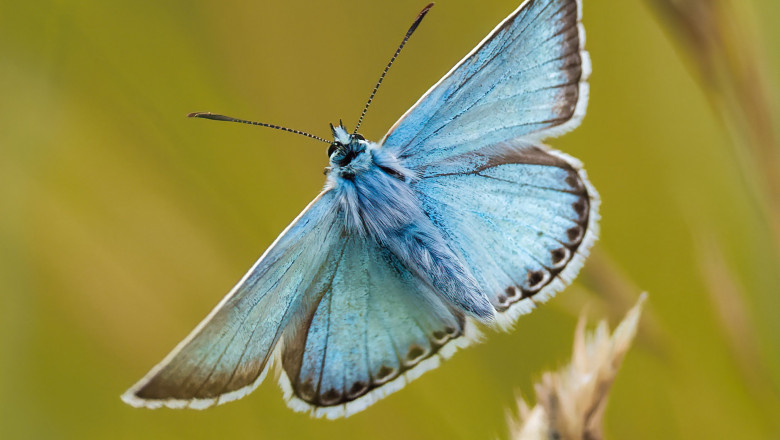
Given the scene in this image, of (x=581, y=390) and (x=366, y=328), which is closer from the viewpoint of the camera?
(x=581, y=390)

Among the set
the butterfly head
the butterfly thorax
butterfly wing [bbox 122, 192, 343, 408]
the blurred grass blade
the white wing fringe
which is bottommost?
the white wing fringe

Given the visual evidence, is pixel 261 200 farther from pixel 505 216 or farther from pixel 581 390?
pixel 581 390

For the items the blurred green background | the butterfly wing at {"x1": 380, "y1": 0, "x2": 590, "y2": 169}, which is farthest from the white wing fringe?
the butterfly wing at {"x1": 380, "y1": 0, "x2": 590, "y2": 169}

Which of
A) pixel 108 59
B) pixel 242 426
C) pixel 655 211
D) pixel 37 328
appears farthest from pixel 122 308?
pixel 655 211

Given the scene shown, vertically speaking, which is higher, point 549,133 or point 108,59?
point 108,59

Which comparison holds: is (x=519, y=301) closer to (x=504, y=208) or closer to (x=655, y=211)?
(x=504, y=208)

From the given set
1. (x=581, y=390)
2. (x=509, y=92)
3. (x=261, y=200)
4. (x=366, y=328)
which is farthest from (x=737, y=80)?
(x=261, y=200)

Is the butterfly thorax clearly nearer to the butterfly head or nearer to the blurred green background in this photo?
the butterfly head

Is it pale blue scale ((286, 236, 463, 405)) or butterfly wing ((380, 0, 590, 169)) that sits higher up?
butterfly wing ((380, 0, 590, 169))
